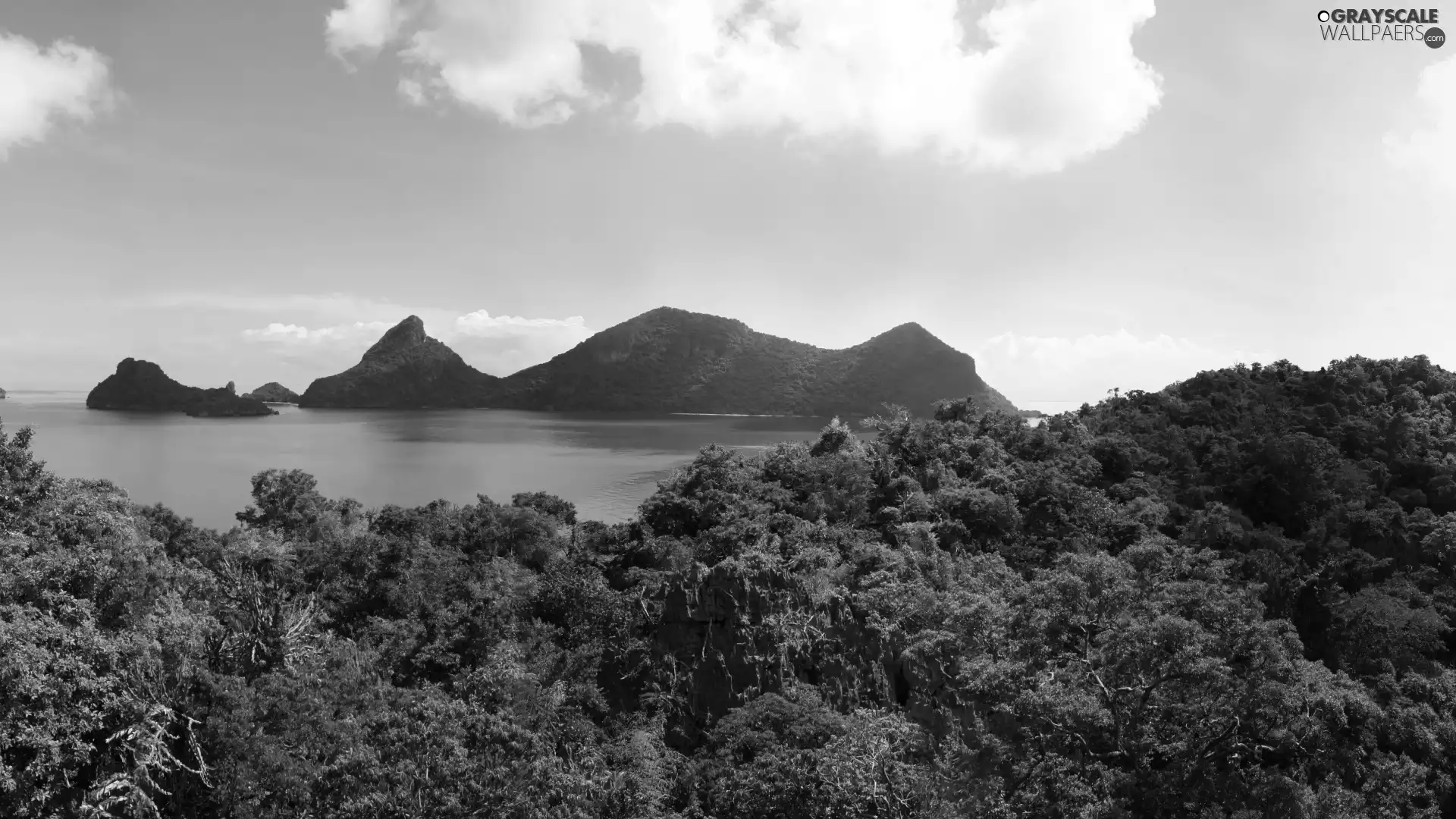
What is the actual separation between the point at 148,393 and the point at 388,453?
59013mm

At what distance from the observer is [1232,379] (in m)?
31.5

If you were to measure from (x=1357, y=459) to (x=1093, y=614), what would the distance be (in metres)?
18.4

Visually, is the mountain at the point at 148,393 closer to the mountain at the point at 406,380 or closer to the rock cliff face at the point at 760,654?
the mountain at the point at 406,380

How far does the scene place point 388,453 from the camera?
56.3 meters

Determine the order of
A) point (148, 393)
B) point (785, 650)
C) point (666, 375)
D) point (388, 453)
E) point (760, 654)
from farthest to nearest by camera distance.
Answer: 1. point (666, 375)
2. point (148, 393)
3. point (388, 453)
4. point (760, 654)
5. point (785, 650)

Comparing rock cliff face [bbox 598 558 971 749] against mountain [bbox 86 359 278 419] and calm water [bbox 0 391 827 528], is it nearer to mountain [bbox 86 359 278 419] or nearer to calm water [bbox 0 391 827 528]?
calm water [bbox 0 391 827 528]

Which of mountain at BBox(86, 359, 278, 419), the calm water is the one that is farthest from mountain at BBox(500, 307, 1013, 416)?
mountain at BBox(86, 359, 278, 419)

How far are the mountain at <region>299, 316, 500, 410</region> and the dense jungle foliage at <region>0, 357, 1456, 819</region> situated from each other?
9642 cm

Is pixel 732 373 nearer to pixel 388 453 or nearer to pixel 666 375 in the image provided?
pixel 666 375

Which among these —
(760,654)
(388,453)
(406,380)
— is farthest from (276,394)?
(760,654)

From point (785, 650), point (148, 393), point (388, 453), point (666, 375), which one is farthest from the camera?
point (666, 375)

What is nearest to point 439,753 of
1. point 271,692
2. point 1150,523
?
point 271,692

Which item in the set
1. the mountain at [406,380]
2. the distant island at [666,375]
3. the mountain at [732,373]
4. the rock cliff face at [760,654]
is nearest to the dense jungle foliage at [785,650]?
the rock cliff face at [760,654]

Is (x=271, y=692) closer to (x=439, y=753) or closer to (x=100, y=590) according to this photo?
(x=439, y=753)
